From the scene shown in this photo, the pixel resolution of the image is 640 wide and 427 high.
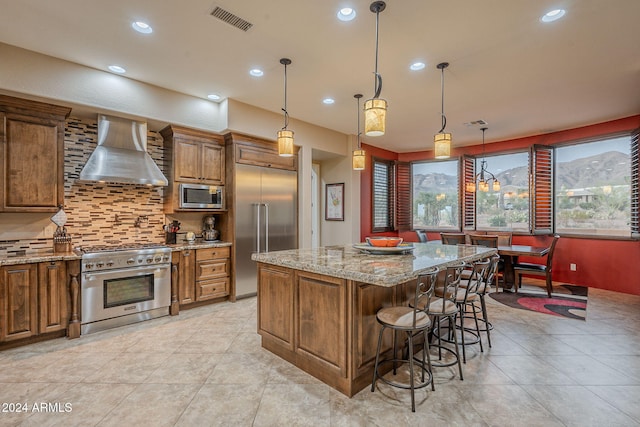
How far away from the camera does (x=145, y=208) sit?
14.5ft

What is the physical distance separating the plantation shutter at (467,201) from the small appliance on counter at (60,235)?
6955 mm

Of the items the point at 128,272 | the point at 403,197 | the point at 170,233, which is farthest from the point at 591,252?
the point at 128,272

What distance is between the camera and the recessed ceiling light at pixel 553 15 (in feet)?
8.04

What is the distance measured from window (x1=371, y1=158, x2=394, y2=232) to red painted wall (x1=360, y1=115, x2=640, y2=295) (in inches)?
18.1

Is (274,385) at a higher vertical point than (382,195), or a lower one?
lower

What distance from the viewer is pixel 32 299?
311 cm

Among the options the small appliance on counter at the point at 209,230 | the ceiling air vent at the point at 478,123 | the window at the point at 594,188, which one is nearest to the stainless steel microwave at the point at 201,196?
the small appliance on counter at the point at 209,230

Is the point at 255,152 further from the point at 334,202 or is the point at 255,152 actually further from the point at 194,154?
the point at 334,202

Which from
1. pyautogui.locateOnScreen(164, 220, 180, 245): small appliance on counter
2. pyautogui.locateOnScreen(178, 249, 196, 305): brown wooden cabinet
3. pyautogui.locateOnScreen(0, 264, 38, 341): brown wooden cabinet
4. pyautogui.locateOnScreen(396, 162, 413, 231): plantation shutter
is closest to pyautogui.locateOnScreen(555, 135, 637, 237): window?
pyautogui.locateOnScreen(396, 162, 413, 231): plantation shutter

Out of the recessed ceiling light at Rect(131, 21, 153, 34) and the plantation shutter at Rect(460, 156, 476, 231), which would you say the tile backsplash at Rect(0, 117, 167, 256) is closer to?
the recessed ceiling light at Rect(131, 21, 153, 34)

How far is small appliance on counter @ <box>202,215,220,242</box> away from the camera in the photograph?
480cm

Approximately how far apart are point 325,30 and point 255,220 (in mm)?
2917

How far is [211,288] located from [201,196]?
1330 mm

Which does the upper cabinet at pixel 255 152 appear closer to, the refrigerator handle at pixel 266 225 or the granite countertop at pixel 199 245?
the refrigerator handle at pixel 266 225
